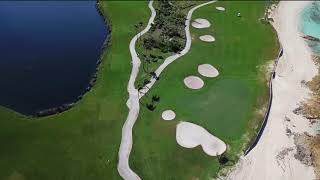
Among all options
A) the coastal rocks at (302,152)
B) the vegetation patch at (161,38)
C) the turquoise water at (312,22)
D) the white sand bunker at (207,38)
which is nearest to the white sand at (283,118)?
the coastal rocks at (302,152)

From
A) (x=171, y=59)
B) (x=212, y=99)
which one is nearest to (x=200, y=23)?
(x=171, y=59)

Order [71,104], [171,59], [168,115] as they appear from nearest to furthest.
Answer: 1. [168,115]
2. [71,104]
3. [171,59]

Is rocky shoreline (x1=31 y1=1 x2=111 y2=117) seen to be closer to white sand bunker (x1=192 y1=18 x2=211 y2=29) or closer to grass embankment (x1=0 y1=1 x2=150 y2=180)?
grass embankment (x1=0 y1=1 x2=150 y2=180)

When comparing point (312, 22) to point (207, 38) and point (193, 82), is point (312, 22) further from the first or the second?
point (193, 82)

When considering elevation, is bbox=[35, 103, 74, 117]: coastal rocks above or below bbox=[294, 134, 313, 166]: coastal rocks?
above

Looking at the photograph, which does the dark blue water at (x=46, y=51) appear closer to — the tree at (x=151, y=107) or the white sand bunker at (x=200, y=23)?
the tree at (x=151, y=107)

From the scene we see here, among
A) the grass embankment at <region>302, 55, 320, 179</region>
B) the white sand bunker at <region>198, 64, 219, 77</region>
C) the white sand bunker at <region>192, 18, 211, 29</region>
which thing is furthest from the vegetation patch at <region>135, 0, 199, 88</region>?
the grass embankment at <region>302, 55, 320, 179</region>
